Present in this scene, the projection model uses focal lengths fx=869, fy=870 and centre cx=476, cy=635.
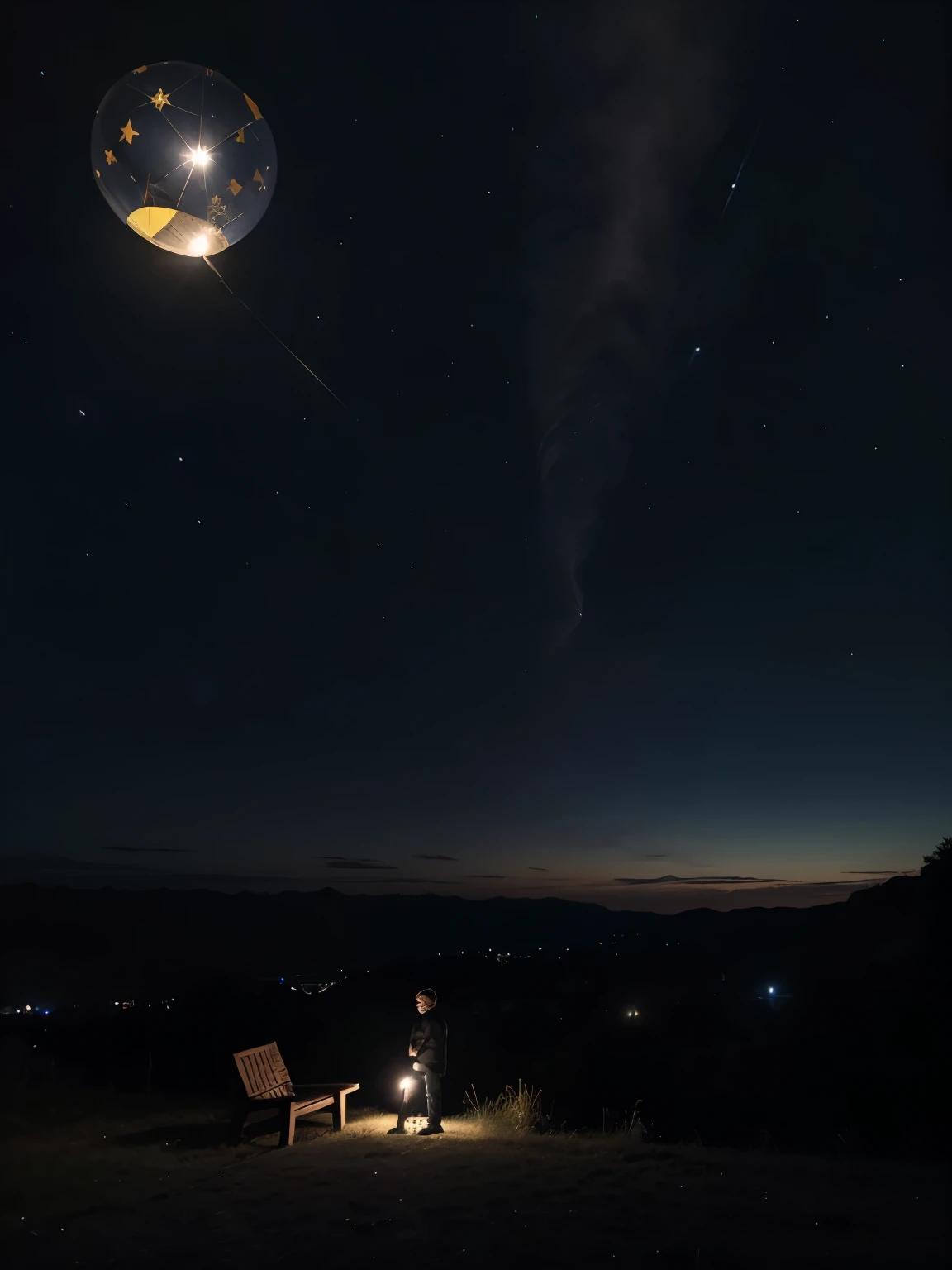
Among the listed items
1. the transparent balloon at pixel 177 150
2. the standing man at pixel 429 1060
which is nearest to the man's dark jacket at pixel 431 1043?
the standing man at pixel 429 1060

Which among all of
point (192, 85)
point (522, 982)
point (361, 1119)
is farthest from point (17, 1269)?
point (522, 982)

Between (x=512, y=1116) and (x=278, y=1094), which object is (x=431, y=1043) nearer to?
(x=512, y=1116)

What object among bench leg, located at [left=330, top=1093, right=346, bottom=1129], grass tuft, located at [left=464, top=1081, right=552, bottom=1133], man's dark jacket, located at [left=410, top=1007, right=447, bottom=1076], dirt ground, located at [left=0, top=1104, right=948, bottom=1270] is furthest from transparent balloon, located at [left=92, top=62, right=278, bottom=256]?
grass tuft, located at [left=464, top=1081, right=552, bottom=1133]

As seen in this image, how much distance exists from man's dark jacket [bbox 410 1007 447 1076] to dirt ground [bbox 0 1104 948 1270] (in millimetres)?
743

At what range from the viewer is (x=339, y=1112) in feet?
31.0

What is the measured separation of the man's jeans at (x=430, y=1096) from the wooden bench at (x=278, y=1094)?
2.49ft

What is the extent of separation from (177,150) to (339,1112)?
914 centimetres

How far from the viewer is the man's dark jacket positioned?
9305mm

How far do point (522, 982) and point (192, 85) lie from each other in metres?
60.5

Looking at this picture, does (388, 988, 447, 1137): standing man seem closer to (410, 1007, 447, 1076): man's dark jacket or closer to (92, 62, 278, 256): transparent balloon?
(410, 1007, 447, 1076): man's dark jacket

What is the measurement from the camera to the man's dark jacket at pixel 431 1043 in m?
9.30

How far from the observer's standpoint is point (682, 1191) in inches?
256

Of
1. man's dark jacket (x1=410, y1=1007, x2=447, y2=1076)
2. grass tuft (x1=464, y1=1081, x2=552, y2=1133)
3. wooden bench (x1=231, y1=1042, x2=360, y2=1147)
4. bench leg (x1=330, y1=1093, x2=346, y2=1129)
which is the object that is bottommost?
grass tuft (x1=464, y1=1081, x2=552, y2=1133)

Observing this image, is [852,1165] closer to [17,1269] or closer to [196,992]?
[17,1269]
